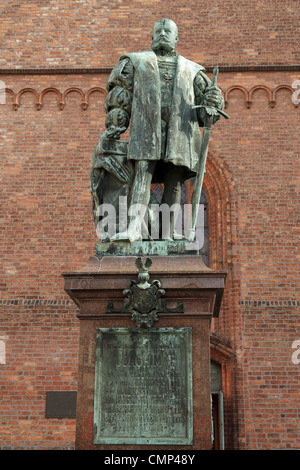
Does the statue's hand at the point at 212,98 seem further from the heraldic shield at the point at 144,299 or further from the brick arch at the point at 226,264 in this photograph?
the brick arch at the point at 226,264

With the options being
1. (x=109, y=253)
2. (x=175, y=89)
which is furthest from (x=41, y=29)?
(x=109, y=253)

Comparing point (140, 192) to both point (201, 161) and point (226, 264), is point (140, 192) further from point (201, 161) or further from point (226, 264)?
point (226, 264)

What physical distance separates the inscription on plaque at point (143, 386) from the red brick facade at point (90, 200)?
A: 609 cm

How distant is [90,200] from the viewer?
36.1 ft

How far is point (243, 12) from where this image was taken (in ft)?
39.6

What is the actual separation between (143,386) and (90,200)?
720 cm

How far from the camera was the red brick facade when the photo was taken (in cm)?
994

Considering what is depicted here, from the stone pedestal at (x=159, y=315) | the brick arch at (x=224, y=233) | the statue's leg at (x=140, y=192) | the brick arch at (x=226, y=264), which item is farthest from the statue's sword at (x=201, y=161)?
the brick arch at (x=224, y=233)

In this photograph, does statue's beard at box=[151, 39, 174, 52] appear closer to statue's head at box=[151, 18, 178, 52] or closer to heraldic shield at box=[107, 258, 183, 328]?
statue's head at box=[151, 18, 178, 52]

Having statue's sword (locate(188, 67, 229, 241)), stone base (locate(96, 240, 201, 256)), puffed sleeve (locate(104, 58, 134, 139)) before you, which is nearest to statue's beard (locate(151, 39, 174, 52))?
puffed sleeve (locate(104, 58, 134, 139))

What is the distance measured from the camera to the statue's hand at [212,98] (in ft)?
16.3

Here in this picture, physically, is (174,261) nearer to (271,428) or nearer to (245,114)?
(271,428)

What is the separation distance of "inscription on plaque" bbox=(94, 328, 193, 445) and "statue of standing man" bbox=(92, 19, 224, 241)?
93 cm

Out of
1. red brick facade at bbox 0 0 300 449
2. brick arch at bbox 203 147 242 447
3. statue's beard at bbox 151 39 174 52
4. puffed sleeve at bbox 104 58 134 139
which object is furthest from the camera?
brick arch at bbox 203 147 242 447
